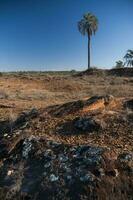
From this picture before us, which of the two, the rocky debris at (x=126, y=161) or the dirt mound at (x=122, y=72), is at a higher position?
the rocky debris at (x=126, y=161)

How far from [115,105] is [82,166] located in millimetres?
3252

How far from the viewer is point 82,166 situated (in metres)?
7.31

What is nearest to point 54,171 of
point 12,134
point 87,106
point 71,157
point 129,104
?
point 71,157

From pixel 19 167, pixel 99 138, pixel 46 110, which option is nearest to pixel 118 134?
pixel 99 138

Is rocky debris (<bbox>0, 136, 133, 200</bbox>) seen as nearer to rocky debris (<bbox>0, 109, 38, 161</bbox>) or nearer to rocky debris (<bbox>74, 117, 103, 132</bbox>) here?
rocky debris (<bbox>0, 109, 38, 161</bbox>)

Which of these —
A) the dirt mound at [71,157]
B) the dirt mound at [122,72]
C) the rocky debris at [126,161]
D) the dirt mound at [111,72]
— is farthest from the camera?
the dirt mound at [122,72]

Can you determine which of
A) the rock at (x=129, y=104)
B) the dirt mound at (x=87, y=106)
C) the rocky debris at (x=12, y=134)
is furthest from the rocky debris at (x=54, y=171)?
the rock at (x=129, y=104)

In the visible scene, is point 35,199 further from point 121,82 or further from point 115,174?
point 121,82

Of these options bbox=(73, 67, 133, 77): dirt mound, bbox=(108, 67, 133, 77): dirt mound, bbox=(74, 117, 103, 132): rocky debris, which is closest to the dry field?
bbox=(74, 117, 103, 132): rocky debris

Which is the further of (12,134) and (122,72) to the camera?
(122,72)

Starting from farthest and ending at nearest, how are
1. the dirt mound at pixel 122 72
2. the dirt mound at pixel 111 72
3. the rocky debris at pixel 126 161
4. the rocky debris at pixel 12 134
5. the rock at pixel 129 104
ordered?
1. the dirt mound at pixel 122 72
2. the dirt mound at pixel 111 72
3. the rock at pixel 129 104
4. the rocky debris at pixel 12 134
5. the rocky debris at pixel 126 161

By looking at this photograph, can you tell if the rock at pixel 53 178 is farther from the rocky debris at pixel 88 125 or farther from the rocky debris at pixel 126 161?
the rocky debris at pixel 88 125

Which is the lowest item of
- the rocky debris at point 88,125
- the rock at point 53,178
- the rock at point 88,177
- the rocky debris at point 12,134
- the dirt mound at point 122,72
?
the dirt mound at point 122,72

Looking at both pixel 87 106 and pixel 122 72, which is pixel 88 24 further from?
pixel 87 106
